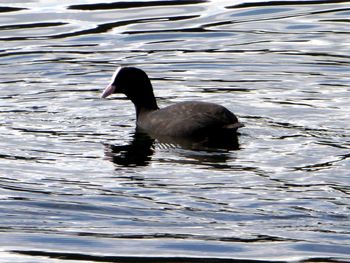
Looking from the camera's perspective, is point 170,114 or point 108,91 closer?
point 170,114

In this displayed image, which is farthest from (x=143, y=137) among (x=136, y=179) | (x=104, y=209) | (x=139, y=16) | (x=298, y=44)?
(x=139, y=16)

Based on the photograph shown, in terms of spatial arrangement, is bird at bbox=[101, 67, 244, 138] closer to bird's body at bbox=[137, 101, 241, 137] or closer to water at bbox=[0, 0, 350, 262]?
bird's body at bbox=[137, 101, 241, 137]

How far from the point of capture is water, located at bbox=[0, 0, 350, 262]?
10406 mm

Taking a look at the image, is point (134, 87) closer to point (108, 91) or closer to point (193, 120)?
point (108, 91)

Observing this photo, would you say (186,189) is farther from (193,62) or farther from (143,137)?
(193,62)

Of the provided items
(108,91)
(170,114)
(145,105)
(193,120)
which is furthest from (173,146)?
(108,91)

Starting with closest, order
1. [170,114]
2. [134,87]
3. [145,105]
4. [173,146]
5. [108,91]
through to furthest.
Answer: [173,146] < [170,114] < [145,105] < [108,91] < [134,87]

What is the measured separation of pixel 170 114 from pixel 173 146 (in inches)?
25.9

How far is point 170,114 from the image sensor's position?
14.4 m

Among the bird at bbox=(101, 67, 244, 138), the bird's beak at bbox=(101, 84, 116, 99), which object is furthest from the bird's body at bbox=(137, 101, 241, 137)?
the bird's beak at bbox=(101, 84, 116, 99)

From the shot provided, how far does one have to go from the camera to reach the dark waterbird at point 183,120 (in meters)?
13.9

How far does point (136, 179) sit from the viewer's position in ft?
40.2

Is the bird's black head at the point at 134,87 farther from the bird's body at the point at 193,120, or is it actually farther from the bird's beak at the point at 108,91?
the bird's body at the point at 193,120

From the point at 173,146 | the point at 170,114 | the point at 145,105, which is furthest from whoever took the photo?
the point at 145,105
